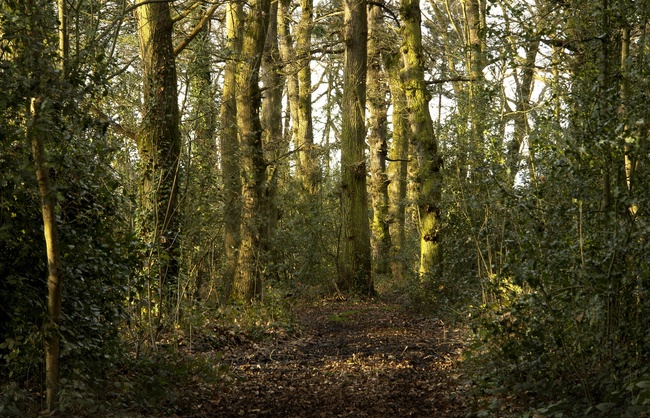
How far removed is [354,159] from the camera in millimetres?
17406

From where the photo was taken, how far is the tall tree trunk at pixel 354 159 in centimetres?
1725

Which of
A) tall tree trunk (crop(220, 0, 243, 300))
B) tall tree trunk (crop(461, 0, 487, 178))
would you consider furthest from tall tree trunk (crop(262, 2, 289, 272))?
tall tree trunk (crop(461, 0, 487, 178))

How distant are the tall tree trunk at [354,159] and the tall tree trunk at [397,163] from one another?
10.5ft

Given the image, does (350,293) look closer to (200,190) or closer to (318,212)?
(318,212)

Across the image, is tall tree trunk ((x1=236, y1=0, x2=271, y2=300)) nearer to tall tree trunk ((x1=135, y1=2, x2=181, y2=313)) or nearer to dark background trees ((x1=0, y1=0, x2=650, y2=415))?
dark background trees ((x1=0, y1=0, x2=650, y2=415))

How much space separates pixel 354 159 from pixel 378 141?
147 inches

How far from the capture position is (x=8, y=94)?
187 inches

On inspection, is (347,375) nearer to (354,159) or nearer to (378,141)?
(354,159)

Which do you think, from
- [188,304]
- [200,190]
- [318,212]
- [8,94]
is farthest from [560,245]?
[318,212]

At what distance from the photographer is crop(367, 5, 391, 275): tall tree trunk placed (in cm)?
2070

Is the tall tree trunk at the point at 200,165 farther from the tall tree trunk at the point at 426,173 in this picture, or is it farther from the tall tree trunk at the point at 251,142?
the tall tree trunk at the point at 426,173

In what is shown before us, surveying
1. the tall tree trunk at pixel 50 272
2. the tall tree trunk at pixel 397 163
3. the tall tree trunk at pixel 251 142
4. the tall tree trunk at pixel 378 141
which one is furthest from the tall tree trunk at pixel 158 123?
the tall tree trunk at pixel 397 163

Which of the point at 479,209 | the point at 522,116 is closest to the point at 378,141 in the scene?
the point at 522,116

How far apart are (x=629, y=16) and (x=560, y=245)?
194cm
